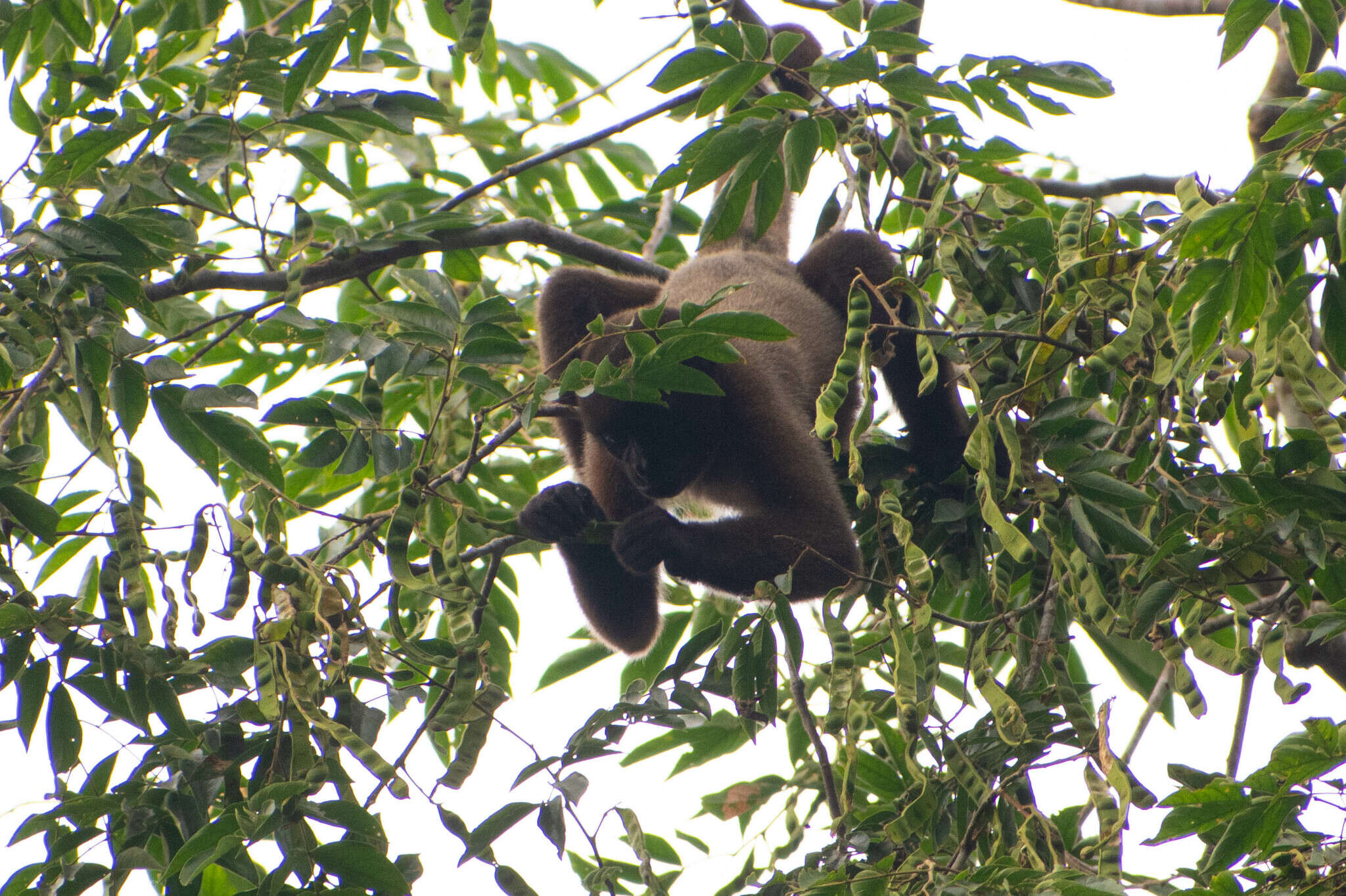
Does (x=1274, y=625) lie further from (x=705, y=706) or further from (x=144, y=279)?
(x=144, y=279)

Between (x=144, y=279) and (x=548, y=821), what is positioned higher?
(x=144, y=279)

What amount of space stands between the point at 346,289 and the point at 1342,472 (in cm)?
387

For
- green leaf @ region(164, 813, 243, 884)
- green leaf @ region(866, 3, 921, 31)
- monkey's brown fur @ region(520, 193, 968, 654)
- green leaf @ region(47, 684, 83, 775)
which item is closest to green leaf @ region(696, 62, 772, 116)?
green leaf @ region(866, 3, 921, 31)

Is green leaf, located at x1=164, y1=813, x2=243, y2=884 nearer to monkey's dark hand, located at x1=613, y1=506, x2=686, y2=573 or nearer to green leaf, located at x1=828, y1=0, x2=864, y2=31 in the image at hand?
monkey's dark hand, located at x1=613, y1=506, x2=686, y2=573

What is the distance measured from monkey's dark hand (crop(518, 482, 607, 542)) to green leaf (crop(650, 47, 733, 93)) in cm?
144

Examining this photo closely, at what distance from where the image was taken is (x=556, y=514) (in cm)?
372

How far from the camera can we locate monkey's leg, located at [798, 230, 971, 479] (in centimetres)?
382

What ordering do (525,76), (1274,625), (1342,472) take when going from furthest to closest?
(525,76), (1274,625), (1342,472)

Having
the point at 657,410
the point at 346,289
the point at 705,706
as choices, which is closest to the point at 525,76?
the point at 346,289

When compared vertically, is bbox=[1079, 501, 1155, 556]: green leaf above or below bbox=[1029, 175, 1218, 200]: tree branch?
below

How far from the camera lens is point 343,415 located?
2.82 metres

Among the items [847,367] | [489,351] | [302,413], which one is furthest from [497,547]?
[847,367]

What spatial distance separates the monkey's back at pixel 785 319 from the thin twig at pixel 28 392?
224 centimetres

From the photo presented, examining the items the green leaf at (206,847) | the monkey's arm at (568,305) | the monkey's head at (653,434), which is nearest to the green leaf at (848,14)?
the monkey's head at (653,434)
